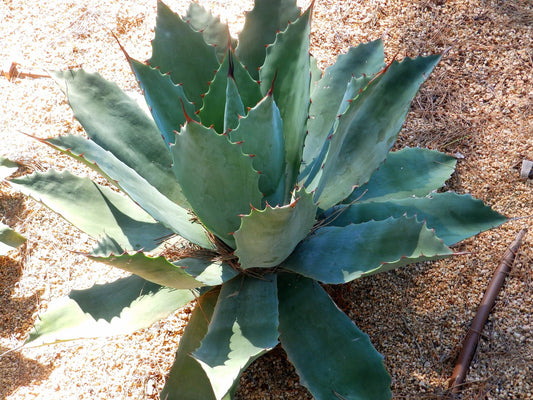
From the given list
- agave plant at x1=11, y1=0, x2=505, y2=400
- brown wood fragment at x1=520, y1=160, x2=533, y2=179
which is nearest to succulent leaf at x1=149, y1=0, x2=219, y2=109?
agave plant at x1=11, y1=0, x2=505, y2=400

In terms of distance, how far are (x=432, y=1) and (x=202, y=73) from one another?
4.23 ft

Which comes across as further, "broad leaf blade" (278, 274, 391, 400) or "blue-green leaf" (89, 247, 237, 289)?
"broad leaf blade" (278, 274, 391, 400)

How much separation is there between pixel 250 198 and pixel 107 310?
1.60ft

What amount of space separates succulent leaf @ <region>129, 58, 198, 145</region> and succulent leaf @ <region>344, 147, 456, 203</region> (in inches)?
21.3

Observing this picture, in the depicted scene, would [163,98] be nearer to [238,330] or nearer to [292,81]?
[292,81]

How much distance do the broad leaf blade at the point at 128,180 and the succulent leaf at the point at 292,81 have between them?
310 mm

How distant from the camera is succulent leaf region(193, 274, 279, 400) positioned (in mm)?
1106

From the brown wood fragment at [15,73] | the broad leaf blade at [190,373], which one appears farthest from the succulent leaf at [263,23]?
the brown wood fragment at [15,73]

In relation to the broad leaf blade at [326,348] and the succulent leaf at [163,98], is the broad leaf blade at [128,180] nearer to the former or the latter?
the succulent leaf at [163,98]

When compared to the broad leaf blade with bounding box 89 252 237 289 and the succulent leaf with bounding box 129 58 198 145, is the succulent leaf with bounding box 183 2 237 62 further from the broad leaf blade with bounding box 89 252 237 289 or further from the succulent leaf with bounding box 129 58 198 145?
the broad leaf blade with bounding box 89 252 237 289

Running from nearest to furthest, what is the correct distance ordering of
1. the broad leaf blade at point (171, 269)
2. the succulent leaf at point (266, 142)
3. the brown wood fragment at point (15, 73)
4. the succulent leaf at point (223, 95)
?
the broad leaf blade at point (171, 269) → the succulent leaf at point (266, 142) → the succulent leaf at point (223, 95) → the brown wood fragment at point (15, 73)

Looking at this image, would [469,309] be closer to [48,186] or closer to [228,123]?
[228,123]

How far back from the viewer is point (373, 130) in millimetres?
1426

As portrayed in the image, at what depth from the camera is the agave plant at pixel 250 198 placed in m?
1.19
